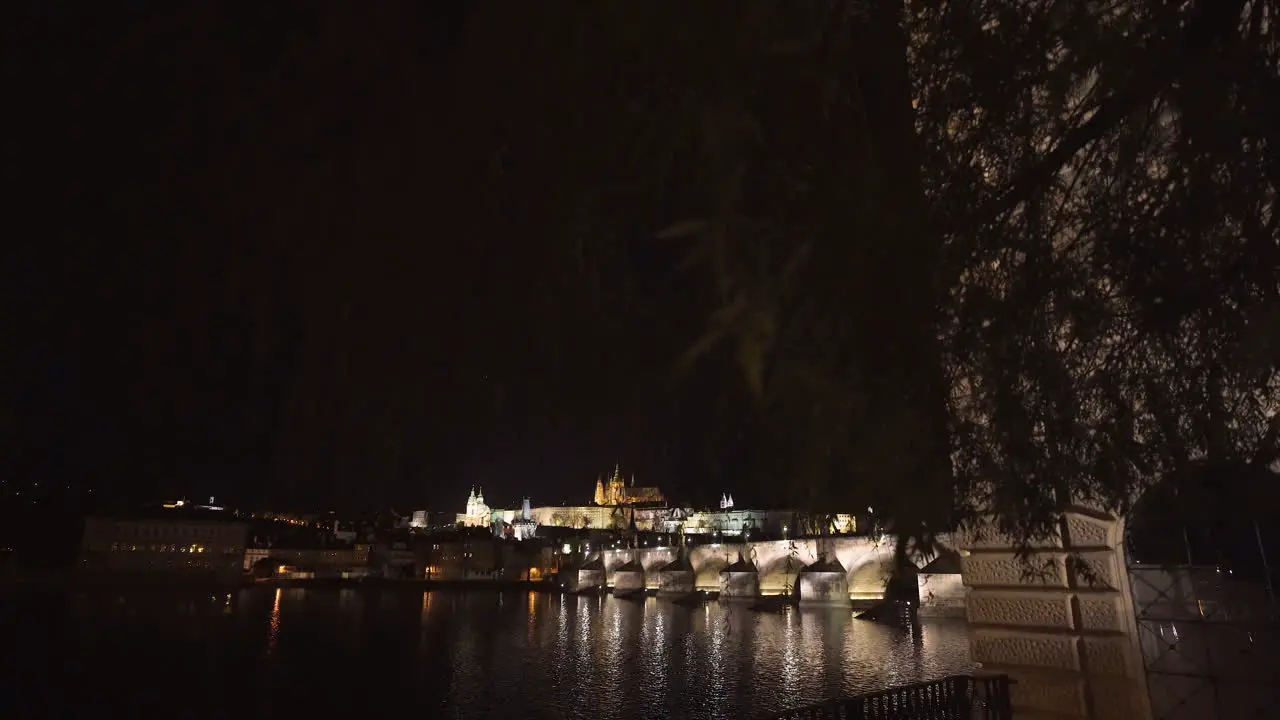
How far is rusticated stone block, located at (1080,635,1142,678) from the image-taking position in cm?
653

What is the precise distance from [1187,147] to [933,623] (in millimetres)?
48507

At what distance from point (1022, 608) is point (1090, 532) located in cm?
102

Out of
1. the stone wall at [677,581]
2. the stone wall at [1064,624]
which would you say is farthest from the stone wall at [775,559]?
the stone wall at [1064,624]

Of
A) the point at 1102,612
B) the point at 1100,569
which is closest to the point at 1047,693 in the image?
the point at 1102,612

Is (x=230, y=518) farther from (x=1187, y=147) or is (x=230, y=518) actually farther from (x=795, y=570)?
(x=1187, y=147)

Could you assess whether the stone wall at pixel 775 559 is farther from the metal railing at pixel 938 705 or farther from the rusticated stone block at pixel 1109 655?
the rusticated stone block at pixel 1109 655

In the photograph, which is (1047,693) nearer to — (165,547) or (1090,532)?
(1090,532)

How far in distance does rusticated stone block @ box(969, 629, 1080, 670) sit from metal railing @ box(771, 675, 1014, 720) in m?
0.21

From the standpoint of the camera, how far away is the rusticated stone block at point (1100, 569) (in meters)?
6.68

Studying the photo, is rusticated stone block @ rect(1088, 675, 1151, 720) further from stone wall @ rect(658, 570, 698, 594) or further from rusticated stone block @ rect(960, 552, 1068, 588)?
stone wall @ rect(658, 570, 698, 594)

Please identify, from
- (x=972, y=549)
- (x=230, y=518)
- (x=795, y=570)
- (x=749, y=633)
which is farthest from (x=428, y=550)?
(x=972, y=549)

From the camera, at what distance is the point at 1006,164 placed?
12.2 feet

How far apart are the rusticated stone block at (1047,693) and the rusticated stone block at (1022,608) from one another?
1.48 feet

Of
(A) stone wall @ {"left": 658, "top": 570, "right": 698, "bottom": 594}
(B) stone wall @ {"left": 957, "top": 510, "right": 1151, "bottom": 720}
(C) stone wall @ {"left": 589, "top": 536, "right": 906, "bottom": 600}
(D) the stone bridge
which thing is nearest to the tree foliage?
(B) stone wall @ {"left": 957, "top": 510, "right": 1151, "bottom": 720}
